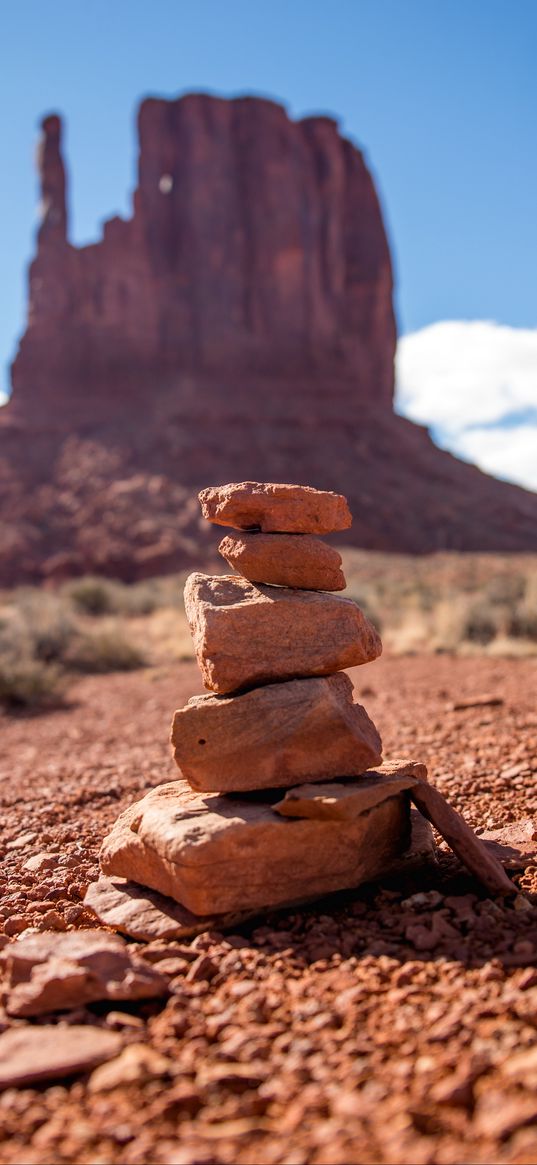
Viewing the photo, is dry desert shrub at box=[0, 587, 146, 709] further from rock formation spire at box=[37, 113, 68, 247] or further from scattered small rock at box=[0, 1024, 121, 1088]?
rock formation spire at box=[37, 113, 68, 247]

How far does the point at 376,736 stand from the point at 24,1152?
2753mm

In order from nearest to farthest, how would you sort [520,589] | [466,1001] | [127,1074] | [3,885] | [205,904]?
[127,1074] < [466,1001] < [205,904] < [3,885] < [520,589]

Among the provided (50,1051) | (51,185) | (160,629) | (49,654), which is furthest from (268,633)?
(51,185)

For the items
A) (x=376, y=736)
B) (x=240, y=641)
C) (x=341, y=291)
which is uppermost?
(x=341, y=291)

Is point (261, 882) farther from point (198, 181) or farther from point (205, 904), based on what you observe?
point (198, 181)

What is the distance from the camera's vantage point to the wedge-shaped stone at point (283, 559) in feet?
16.0

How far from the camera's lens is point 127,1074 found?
2.84m

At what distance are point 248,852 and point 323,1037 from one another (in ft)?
3.50

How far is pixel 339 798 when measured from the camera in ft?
13.3

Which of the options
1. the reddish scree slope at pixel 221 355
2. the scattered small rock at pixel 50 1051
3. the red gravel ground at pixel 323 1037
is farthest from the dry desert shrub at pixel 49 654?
the reddish scree slope at pixel 221 355

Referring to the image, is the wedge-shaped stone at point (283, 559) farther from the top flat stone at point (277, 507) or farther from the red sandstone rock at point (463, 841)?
the red sandstone rock at point (463, 841)

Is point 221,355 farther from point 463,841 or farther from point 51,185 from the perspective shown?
point 463,841

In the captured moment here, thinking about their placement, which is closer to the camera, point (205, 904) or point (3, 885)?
point (205, 904)

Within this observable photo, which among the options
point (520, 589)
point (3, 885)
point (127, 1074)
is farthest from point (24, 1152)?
point (520, 589)
